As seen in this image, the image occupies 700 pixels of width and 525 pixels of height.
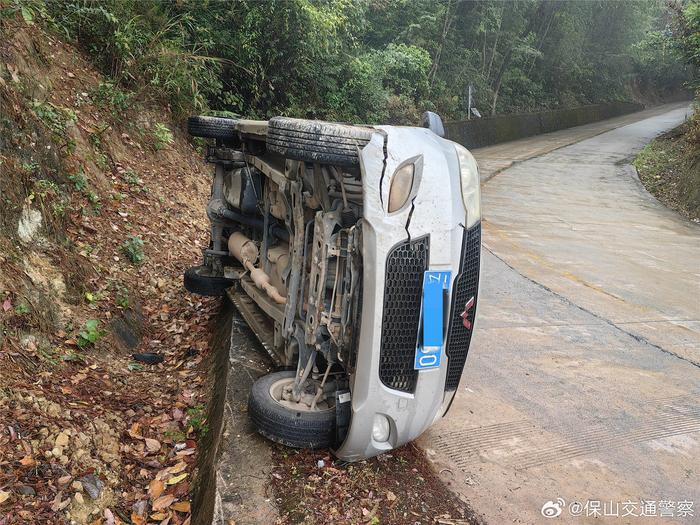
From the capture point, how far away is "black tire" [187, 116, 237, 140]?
4.98 m

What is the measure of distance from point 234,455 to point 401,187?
157 cm

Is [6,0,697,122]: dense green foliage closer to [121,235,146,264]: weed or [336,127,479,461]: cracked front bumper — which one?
[121,235,146,264]: weed

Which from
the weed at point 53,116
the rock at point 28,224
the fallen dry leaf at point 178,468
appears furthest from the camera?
the weed at point 53,116

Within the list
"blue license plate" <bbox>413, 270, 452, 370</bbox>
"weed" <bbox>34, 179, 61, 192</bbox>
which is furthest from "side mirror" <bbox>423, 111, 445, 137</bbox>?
"weed" <bbox>34, 179, 61, 192</bbox>

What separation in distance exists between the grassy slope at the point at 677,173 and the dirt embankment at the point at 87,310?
11.5 metres

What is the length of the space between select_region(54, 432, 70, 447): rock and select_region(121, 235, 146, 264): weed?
273 centimetres

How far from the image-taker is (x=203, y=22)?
10211mm

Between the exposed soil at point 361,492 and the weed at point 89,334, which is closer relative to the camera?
the exposed soil at point 361,492

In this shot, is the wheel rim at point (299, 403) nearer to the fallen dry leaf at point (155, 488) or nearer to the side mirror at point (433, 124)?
the fallen dry leaf at point (155, 488)

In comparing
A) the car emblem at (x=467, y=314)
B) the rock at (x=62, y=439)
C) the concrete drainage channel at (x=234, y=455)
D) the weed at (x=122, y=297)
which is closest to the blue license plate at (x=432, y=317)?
the car emblem at (x=467, y=314)

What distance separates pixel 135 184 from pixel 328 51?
7063 mm

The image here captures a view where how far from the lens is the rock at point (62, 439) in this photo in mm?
3066

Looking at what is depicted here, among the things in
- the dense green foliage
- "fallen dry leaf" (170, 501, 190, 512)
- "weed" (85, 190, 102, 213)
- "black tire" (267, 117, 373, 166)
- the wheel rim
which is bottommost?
"fallen dry leaf" (170, 501, 190, 512)

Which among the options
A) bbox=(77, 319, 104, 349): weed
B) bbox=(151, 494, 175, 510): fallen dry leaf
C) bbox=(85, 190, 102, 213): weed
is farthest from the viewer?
bbox=(85, 190, 102, 213): weed
